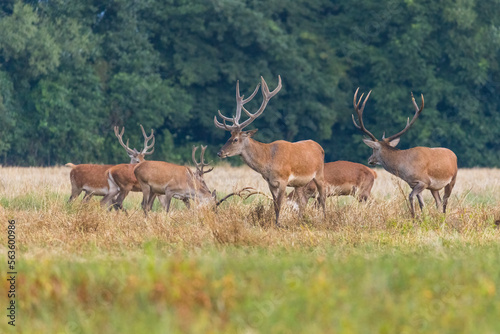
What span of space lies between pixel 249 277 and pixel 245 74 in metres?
29.8

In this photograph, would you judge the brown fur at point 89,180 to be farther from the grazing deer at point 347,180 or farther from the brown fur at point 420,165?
the brown fur at point 420,165

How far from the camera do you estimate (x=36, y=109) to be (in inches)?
1305

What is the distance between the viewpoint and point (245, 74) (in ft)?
119

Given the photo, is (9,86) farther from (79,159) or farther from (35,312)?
(35,312)

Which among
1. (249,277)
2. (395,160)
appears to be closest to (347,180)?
(395,160)

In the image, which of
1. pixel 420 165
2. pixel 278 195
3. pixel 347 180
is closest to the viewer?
pixel 278 195

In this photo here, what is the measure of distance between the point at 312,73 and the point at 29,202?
24.1 m

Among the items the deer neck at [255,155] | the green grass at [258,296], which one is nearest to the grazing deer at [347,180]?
the deer neck at [255,155]

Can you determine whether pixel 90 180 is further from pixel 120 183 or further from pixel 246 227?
pixel 246 227

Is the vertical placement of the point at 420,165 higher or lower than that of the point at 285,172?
lower

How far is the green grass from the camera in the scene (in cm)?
558

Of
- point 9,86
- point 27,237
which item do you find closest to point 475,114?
point 9,86

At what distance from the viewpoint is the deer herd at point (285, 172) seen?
12234mm

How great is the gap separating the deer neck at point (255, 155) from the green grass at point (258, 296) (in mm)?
4493
